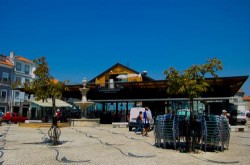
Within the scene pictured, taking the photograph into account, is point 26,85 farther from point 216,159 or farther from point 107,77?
point 107,77

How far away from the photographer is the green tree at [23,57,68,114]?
13.5 metres

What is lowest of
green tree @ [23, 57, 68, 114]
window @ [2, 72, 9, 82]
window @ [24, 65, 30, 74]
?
green tree @ [23, 57, 68, 114]

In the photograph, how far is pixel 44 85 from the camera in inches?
531

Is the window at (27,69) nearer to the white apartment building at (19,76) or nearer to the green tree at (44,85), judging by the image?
the white apartment building at (19,76)

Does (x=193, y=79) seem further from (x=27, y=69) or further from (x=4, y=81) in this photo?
(x=27, y=69)

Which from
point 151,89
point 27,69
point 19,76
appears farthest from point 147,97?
point 27,69

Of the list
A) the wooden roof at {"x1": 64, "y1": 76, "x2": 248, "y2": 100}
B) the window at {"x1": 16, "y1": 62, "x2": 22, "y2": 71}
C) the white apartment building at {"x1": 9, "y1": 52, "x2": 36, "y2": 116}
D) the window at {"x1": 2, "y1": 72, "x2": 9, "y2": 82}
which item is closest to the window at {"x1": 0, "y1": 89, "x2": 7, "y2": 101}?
the window at {"x1": 2, "y1": 72, "x2": 9, "y2": 82}

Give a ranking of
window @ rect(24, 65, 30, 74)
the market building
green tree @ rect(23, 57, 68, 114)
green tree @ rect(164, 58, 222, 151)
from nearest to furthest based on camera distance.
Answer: green tree @ rect(164, 58, 222, 151)
green tree @ rect(23, 57, 68, 114)
the market building
window @ rect(24, 65, 30, 74)

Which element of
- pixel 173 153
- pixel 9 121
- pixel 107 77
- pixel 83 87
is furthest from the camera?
pixel 107 77

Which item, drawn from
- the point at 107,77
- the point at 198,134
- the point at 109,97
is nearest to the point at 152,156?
the point at 198,134

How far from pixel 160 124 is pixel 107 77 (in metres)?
39.7

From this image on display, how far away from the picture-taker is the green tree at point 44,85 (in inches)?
530

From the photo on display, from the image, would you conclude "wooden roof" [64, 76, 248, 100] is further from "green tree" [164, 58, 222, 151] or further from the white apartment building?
the white apartment building

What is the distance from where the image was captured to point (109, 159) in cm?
924
